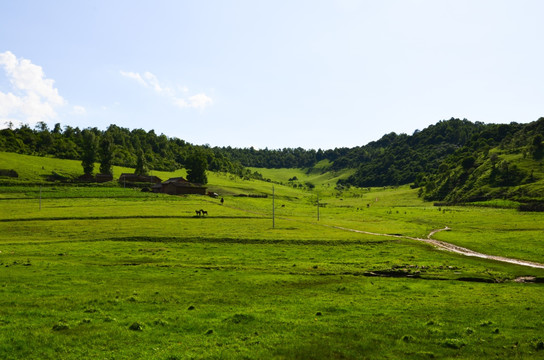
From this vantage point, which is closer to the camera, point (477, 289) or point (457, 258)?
point (477, 289)

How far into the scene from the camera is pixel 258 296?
29078 mm

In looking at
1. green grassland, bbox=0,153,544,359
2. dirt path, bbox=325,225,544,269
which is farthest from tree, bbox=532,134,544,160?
dirt path, bbox=325,225,544,269

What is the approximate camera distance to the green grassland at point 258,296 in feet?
62.7

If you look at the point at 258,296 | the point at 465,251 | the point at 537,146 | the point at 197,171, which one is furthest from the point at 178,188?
the point at 537,146

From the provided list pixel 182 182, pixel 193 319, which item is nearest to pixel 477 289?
pixel 193 319

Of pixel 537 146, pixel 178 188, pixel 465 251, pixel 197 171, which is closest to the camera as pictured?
pixel 465 251

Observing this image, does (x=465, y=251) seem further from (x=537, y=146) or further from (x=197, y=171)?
(x=537, y=146)

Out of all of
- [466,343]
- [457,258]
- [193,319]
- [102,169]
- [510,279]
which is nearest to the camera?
[466,343]

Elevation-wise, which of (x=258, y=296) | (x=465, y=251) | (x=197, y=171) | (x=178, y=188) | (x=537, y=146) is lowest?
(x=465, y=251)

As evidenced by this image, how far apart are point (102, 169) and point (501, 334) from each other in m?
190

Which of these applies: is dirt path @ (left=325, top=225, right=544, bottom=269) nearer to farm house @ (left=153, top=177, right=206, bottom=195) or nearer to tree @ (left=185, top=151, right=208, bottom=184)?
farm house @ (left=153, top=177, right=206, bottom=195)

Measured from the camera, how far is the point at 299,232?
7119cm

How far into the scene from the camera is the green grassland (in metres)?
19.1

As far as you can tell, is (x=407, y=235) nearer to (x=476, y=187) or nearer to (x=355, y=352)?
(x=355, y=352)
